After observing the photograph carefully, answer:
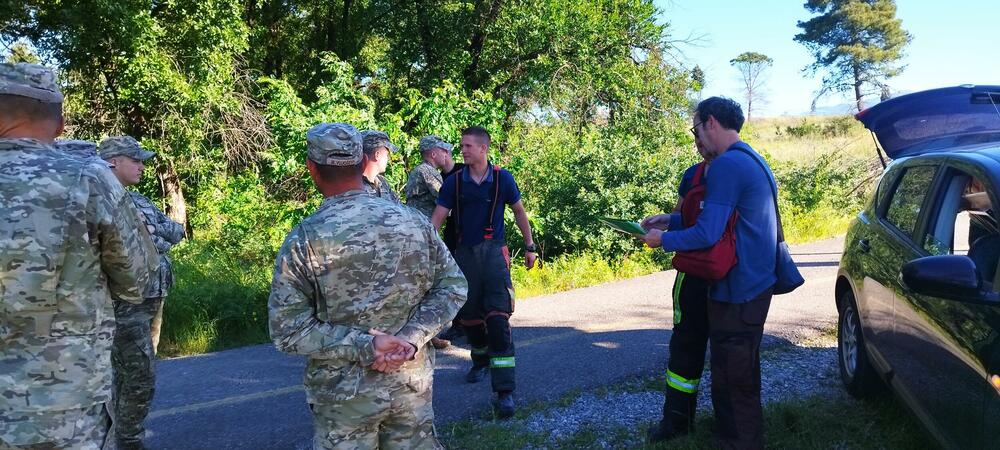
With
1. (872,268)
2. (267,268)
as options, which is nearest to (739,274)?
(872,268)

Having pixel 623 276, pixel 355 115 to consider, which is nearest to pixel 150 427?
pixel 355 115

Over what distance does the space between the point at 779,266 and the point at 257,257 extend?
31.2 feet

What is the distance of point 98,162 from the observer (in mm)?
2436

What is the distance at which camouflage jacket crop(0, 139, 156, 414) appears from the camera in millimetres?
2217

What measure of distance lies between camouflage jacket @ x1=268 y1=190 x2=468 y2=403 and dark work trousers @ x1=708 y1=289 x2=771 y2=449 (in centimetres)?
157

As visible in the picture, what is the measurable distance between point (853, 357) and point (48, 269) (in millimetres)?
4630

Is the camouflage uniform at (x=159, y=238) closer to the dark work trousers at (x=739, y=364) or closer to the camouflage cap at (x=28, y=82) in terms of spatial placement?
the camouflage cap at (x=28, y=82)

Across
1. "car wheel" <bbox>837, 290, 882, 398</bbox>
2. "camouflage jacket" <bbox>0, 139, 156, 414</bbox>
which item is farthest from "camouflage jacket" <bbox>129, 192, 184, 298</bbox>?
"car wheel" <bbox>837, 290, 882, 398</bbox>

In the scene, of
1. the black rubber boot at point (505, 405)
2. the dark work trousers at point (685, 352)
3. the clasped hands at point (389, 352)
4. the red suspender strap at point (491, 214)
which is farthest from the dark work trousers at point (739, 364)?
the red suspender strap at point (491, 214)

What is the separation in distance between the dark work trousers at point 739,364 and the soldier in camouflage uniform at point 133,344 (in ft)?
9.90

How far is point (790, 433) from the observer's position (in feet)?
12.8

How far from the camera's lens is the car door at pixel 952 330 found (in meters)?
2.68

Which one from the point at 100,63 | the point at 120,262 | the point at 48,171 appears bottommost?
the point at 120,262

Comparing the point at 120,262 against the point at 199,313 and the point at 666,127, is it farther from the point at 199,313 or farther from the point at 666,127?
the point at 666,127
